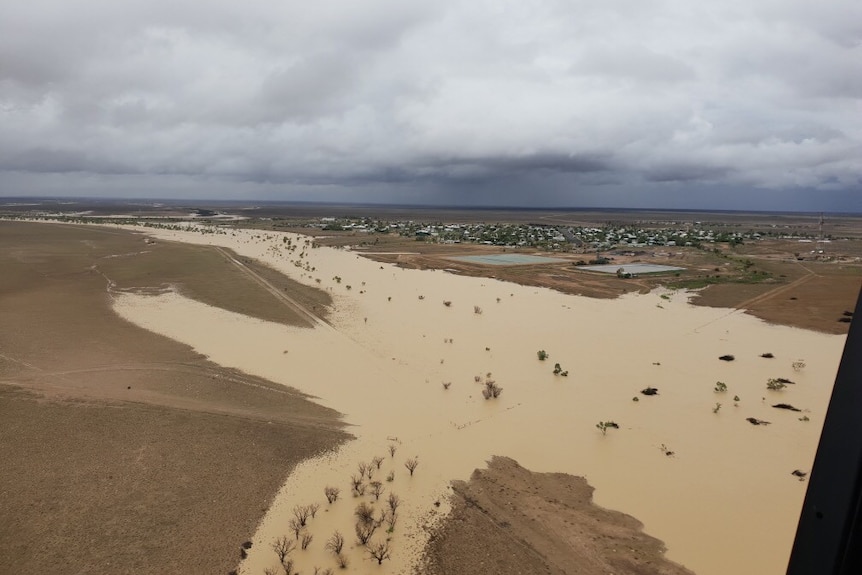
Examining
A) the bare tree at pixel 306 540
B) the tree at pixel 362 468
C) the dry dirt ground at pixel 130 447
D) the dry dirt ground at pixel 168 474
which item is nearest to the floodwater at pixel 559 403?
the bare tree at pixel 306 540

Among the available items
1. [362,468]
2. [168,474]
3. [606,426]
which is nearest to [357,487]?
[362,468]

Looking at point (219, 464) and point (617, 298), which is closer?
point (219, 464)

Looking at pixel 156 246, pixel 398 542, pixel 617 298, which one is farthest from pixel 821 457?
pixel 156 246

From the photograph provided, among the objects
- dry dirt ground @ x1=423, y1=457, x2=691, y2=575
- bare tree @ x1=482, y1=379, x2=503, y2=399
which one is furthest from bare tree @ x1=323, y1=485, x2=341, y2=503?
bare tree @ x1=482, y1=379, x2=503, y2=399

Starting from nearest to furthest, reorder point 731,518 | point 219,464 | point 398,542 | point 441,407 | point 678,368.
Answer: point 398,542
point 731,518
point 219,464
point 441,407
point 678,368

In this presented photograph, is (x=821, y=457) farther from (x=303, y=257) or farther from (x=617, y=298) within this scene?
(x=303, y=257)

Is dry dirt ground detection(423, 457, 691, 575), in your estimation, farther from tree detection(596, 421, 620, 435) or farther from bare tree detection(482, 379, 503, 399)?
bare tree detection(482, 379, 503, 399)
